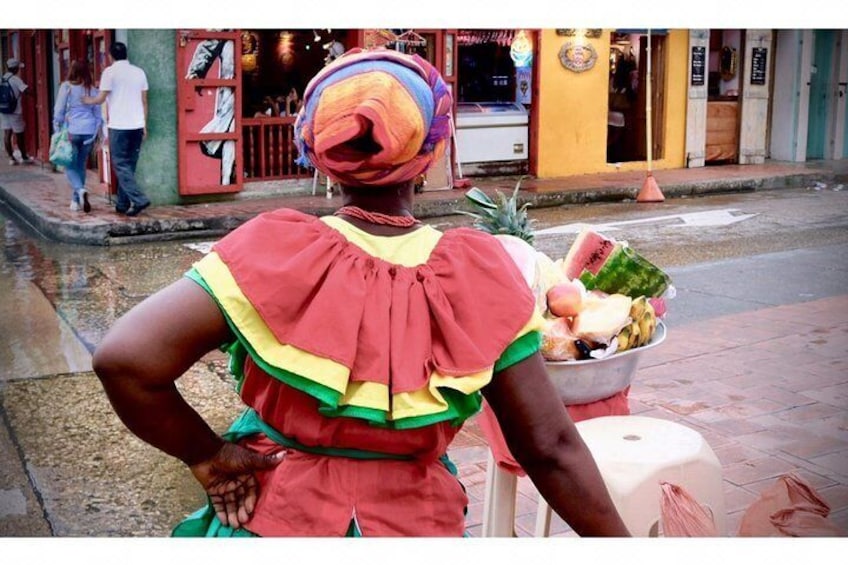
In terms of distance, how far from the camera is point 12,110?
17.3 metres

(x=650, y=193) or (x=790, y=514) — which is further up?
(x=790, y=514)

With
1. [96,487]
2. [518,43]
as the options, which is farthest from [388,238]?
Answer: [518,43]

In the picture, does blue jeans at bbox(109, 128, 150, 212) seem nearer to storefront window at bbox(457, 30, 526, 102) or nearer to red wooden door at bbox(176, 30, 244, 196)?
red wooden door at bbox(176, 30, 244, 196)

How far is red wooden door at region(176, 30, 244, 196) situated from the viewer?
1192cm

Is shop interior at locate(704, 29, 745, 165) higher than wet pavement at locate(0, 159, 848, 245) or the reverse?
higher

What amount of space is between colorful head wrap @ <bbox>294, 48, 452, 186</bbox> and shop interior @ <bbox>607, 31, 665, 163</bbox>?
14997mm

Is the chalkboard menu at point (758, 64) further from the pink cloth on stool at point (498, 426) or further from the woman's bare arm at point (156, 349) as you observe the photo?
the woman's bare arm at point (156, 349)

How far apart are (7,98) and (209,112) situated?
657cm

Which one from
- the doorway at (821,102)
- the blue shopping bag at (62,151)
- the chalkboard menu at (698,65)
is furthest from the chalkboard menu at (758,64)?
the blue shopping bag at (62,151)

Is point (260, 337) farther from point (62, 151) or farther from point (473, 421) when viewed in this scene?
point (62, 151)

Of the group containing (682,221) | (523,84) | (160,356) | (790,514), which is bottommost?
(682,221)

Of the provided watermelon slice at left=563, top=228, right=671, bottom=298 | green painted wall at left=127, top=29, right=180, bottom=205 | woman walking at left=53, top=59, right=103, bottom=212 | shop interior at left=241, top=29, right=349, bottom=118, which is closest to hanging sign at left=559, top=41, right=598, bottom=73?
shop interior at left=241, top=29, right=349, bottom=118

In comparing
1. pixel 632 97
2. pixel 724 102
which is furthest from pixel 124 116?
pixel 724 102

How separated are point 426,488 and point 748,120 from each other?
54.0 feet
